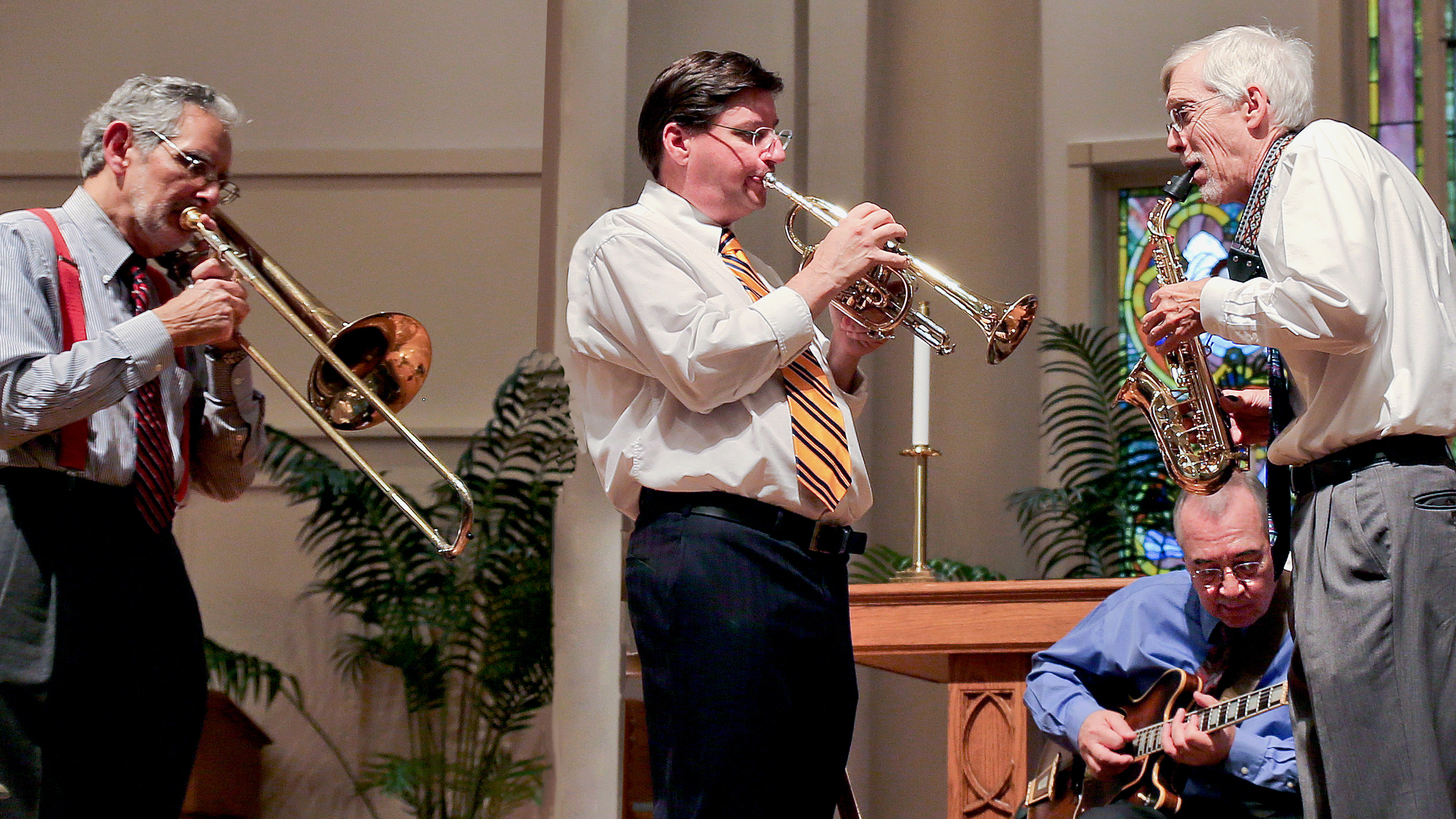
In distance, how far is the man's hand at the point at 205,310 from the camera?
2.61m

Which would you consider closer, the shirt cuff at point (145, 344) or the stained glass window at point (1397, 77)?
the shirt cuff at point (145, 344)

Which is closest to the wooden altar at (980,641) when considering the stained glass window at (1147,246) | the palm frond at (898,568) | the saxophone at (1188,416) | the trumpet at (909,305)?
the saxophone at (1188,416)

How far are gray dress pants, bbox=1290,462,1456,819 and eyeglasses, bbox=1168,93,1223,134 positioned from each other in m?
0.72

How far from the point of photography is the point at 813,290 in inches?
99.3

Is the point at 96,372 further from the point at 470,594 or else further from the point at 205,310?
the point at 470,594

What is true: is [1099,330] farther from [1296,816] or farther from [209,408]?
[209,408]

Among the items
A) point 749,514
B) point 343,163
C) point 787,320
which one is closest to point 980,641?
point 749,514

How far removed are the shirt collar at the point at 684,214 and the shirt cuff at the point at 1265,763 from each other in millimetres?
1478

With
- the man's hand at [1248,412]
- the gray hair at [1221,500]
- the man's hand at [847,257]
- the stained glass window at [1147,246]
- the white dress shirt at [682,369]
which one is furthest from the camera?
the stained glass window at [1147,246]

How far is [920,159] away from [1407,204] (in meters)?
3.76

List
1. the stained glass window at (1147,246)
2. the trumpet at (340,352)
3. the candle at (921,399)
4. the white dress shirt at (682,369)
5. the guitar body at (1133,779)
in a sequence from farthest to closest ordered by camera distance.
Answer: the stained glass window at (1147,246)
the candle at (921,399)
the guitar body at (1133,779)
the trumpet at (340,352)
the white dress shirt at (682,369)

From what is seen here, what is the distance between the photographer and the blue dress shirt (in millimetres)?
3363

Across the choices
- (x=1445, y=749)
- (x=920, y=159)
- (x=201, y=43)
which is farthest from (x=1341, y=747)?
(x=201, y=43)

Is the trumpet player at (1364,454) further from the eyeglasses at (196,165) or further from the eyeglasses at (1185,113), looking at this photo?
the eyeglasses at (196,165)
